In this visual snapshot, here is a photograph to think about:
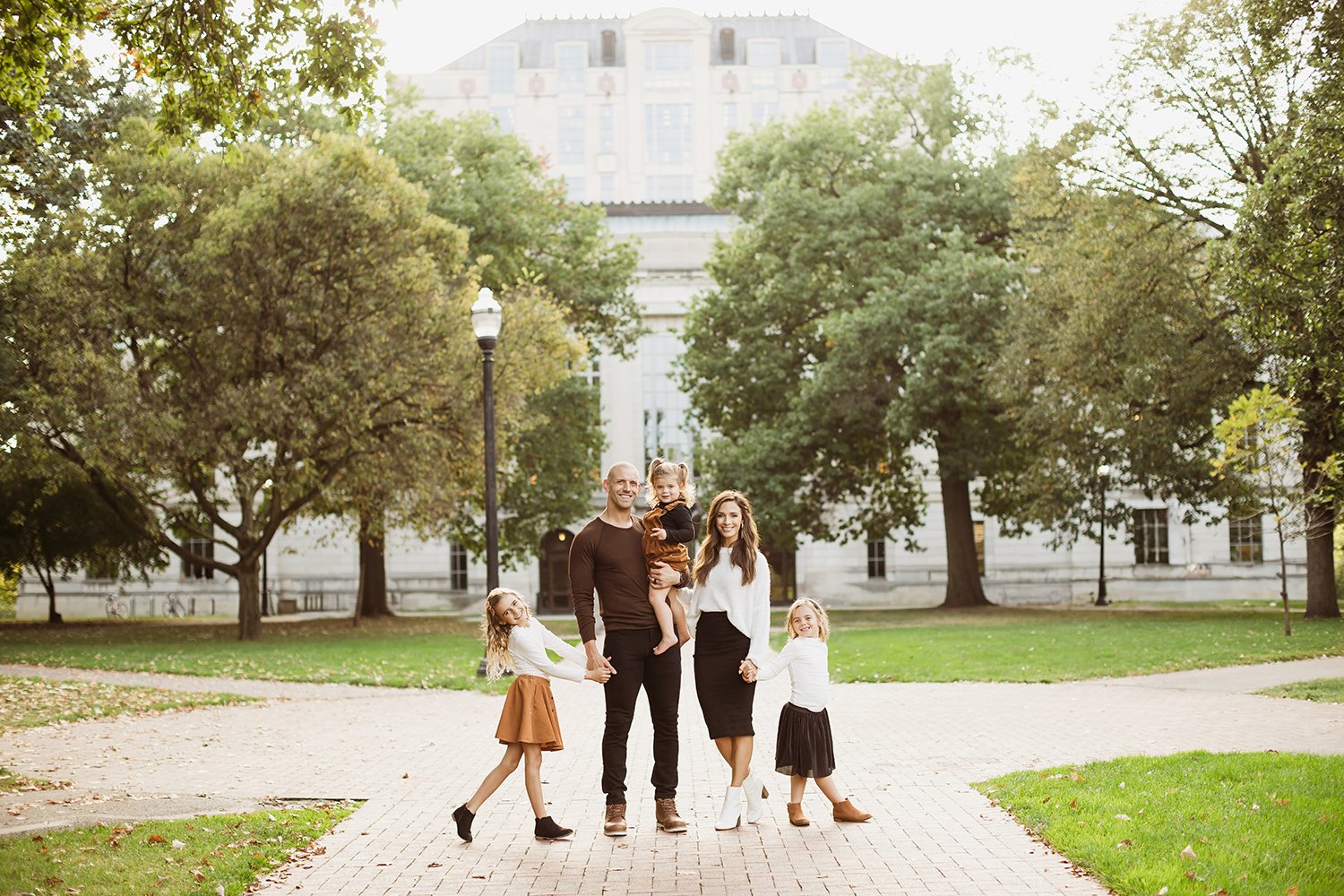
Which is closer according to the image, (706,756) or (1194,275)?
(706,756)

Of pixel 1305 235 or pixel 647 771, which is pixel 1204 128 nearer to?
pixel 1305 235

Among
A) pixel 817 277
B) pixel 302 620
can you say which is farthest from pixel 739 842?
pixel 302 620

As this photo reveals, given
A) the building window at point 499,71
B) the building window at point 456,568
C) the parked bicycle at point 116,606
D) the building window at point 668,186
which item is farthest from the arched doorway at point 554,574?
the building window at point 499,71

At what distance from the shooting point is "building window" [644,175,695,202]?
226ft

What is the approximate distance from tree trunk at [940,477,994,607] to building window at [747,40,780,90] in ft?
128

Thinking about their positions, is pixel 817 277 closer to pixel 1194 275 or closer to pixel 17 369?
pixel 1194 275

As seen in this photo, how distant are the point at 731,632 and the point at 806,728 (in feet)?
2.33

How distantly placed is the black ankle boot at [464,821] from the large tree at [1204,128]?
65.1ft

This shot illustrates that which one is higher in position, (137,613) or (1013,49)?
(1013,49)

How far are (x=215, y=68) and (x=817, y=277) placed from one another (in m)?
24.2

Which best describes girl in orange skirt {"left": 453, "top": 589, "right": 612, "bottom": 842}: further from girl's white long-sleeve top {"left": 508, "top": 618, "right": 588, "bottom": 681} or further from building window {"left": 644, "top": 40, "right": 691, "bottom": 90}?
building window {"left": 644, "top": 40, "right": 691, "bottom": 90}

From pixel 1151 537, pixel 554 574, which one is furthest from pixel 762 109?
pixel 1151 537

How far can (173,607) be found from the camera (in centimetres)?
4594

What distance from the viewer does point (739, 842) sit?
7441 millimetres
